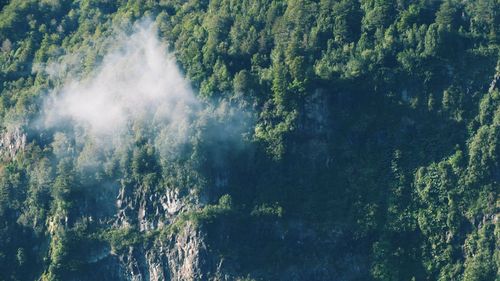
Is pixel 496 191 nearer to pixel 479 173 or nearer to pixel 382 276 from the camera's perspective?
pixel 479 173

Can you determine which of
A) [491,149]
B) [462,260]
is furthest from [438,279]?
[491,149]

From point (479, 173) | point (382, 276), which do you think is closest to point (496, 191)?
point (479, 173)

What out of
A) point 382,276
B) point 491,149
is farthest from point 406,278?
point 491,149

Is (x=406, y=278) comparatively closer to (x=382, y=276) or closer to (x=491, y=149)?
(x=382, y=276)

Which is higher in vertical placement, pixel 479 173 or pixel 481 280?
pixel 479 173

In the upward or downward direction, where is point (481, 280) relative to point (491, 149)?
downward

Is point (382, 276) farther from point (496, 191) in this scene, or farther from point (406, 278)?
point (496, 191)

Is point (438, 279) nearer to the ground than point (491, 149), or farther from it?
nearer to the ground
